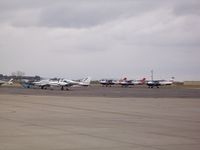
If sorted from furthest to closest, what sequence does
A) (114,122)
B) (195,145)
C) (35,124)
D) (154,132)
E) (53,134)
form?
(114,122)
(35,124)
(154,132)
(53,134)
(195,145)

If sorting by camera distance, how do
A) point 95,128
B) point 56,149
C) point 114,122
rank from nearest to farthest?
point 56,149 < point 95,128 < point 114,122

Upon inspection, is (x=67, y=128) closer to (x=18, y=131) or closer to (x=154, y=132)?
(x=18, y=131)

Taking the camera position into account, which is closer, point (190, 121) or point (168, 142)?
point (168, 142)

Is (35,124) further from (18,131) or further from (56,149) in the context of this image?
(56,149)

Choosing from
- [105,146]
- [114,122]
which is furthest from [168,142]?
[114,122]

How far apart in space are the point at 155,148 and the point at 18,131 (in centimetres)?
608

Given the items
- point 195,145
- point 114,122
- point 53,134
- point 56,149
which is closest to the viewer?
point 56,149

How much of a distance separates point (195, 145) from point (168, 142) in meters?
0.94

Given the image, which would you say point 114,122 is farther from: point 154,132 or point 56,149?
point 56,149

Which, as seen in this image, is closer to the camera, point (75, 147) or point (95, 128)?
point (75, 147)

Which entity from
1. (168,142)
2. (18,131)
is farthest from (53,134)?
(168,142)

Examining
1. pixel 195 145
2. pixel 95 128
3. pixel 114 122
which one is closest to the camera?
pixel 195 145

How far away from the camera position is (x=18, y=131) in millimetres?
18094

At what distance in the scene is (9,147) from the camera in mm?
13953
